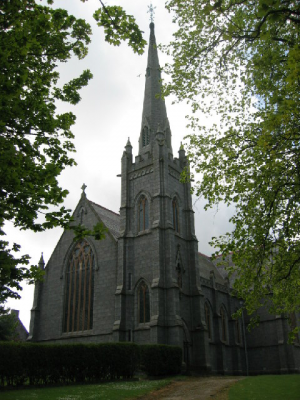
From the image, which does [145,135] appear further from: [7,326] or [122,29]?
[122,29]

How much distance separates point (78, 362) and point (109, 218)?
16.9 m

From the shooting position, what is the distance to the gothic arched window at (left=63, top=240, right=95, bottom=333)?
30359 mm

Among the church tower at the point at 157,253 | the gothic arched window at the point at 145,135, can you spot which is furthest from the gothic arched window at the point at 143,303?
the gothic arched window at the point at 145,135

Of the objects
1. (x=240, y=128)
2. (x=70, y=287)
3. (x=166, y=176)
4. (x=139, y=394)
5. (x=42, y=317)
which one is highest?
(x=166, y=176)

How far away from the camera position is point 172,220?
30.4 meters

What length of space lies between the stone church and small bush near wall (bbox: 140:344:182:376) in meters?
1.65

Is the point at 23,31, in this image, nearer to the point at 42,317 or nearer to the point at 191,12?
the point at 191,12

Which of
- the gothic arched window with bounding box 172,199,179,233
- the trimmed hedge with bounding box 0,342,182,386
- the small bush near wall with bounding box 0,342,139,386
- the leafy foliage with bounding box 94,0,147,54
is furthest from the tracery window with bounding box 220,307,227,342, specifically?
the leafy foliage with bounding box 94,0,147,54

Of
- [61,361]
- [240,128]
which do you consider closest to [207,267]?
[61,361]

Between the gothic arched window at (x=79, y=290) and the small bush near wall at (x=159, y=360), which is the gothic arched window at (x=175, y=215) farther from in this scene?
the small bush near wall at (x=159, y=360)

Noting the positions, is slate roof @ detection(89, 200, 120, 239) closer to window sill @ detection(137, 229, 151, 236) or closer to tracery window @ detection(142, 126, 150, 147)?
window sill @ detection(137, 229, 151, 236)

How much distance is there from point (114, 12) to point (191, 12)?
14.8 feet

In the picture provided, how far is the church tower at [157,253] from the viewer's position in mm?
26750

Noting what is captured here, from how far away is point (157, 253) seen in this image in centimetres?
2795
